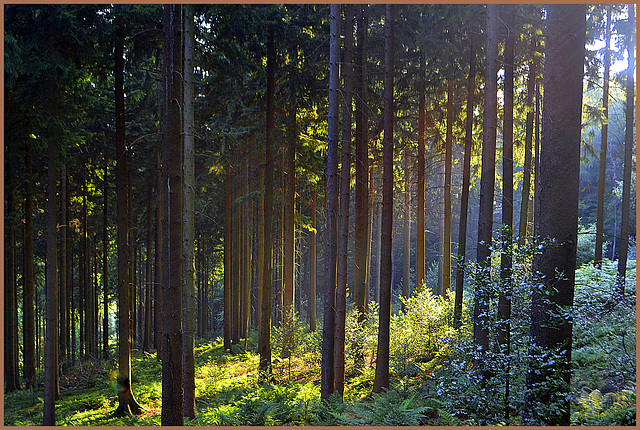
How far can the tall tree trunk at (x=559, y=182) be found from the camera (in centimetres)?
548

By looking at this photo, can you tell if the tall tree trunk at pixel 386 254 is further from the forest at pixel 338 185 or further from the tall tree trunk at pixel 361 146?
the tall tree trunk at pixel 361 146

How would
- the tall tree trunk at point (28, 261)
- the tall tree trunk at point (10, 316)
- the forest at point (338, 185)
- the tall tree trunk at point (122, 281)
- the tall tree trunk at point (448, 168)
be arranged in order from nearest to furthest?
the forest at point (338, 185), the tall tree trunk at point (122, 281), the tall tree trunk at point (28, 261), the tall tree trunk at point (448, 168), the tall tree trunk at point (10, 316)

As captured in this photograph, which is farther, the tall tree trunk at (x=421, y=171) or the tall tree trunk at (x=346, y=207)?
the tall tree trunk at (x=421, y=171)

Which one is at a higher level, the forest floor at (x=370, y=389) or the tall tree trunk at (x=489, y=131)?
the tall tree trunk at (x=489, y=131)

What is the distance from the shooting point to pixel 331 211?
10117mm

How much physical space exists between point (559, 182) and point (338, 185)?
873 cm

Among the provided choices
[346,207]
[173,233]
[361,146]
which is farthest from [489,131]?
[173,233]

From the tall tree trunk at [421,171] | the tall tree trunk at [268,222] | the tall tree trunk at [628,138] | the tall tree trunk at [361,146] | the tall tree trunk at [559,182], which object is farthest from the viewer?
the tall tree trunk at [421,171]

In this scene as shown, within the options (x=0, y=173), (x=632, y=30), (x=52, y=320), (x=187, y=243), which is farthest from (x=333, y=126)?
(x=632, y=30)

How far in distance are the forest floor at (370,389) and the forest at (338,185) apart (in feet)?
0.21

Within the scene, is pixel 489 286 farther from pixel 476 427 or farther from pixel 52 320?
pixel 52 320

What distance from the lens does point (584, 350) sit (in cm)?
959

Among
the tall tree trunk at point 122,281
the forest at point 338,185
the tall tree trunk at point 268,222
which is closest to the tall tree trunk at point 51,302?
the forest at point 338,185

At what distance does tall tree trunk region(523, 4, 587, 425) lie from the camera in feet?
18.0
